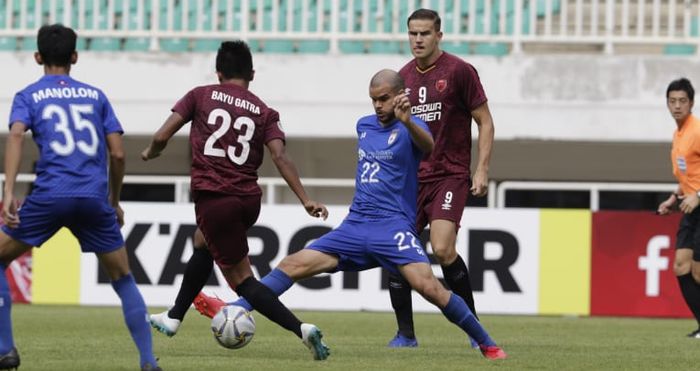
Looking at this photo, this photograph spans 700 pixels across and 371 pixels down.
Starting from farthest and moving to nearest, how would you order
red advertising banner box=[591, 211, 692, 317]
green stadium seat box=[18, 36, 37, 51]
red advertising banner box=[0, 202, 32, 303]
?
1. green stadium seat box=[18, 36, 37, 51]
2. red advertising banner box=[0, 202, 32, 303]
3. red advertising banner box=[591, 211, 692, 317]

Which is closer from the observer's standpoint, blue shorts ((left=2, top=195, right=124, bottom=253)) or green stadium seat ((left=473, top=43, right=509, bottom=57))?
blue shorts ((left=2, top=195, right=124, bottom=253))

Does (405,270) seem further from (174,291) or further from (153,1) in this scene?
(153,1)

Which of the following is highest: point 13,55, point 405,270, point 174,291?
point 13,55

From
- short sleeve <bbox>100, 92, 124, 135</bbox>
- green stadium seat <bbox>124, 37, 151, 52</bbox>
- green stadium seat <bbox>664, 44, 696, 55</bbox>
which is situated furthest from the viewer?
green stadium seat <bbox>124, 37, 151, 52</bbox>

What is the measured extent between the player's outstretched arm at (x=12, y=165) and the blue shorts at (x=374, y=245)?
2.14 meters

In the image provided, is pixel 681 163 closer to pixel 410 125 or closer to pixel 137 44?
A: pixel 410 125

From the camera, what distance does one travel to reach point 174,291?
16.0 m

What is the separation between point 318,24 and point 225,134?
1100 centimetres

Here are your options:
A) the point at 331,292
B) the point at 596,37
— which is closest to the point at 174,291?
the point at 331,292

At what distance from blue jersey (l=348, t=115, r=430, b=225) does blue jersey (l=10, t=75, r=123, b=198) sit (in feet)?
6.41

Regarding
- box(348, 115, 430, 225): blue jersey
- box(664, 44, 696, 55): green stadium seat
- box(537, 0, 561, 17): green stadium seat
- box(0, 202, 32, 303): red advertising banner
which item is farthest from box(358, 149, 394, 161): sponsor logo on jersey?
box(664, 44, 696, 55): green stadium seat

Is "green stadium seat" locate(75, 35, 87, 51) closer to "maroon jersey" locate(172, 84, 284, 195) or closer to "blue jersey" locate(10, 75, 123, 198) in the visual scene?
"maroon jersey" locate(172, 84, 284, 195)

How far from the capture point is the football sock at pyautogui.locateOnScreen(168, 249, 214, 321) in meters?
9.53

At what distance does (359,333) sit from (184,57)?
8.13 metres
